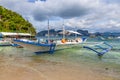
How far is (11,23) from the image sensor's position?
97.6 m

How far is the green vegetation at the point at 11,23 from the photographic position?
312ft

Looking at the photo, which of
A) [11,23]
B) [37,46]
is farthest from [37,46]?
[11,23]

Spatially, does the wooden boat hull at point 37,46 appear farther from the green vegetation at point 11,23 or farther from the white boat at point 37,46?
the green vegetation at point 11,23

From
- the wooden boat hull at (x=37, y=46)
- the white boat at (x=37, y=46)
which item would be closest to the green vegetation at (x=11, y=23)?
the white boat at (x=37, y=46)

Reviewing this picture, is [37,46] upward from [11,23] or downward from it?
downward

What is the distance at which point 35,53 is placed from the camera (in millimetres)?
30016

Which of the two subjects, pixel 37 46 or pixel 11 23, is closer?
pixel 37 46

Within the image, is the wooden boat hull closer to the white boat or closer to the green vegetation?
the white boat

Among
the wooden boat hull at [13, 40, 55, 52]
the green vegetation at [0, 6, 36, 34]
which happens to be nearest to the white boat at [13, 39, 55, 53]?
the wooden boat hull at [13, 40, 55, 52]

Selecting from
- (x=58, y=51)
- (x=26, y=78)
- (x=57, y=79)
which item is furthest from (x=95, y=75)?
(x=58, y=51)

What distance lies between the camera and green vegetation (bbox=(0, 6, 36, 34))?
95031 millimetres

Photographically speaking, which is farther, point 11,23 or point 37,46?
point 11,23

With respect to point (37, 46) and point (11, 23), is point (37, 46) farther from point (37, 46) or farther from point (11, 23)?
point (11, 23)

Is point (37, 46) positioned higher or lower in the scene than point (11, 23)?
lower
